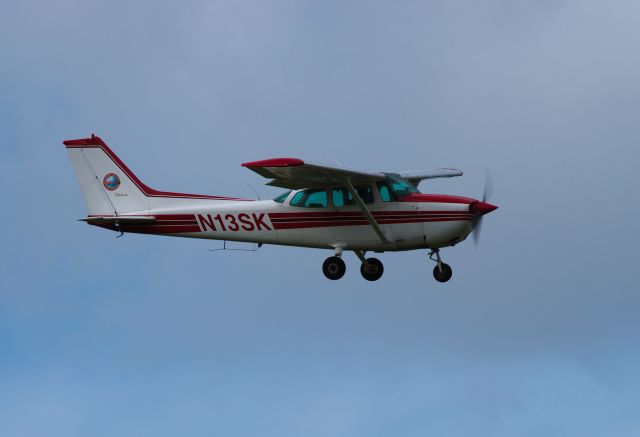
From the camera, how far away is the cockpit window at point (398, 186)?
1014 inches

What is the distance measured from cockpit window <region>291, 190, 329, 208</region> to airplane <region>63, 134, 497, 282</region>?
0.02 metres

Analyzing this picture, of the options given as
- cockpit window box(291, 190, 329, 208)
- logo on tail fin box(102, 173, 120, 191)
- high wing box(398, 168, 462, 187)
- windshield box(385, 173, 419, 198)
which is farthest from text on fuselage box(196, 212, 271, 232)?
high wing box(398, 168, 462, 187)

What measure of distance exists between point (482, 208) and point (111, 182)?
9.11 metres

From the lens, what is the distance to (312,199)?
26.1m

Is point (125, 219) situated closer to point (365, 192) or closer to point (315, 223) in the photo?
point (315, 223)

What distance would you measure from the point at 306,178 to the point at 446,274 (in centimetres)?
389

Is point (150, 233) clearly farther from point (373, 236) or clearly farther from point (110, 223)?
point (373, 236)

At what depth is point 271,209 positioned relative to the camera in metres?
26.6

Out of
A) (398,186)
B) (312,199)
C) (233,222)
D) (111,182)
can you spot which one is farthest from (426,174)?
(111,182)

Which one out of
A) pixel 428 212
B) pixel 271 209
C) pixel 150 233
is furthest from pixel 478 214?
pixel 150 233

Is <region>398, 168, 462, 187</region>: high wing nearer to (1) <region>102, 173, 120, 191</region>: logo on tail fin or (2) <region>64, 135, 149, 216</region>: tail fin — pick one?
(2) <region>64, 135, 149, 216</region>: tail fin

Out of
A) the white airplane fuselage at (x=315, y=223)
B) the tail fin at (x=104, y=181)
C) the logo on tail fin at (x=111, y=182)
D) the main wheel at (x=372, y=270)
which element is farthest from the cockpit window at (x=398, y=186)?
the logo on tail fin at (x=111, y=182)

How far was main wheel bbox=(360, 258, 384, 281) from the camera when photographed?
1059 inches

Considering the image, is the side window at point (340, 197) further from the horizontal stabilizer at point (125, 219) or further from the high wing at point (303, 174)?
the horizontal stabilizer at point (125, 219)
